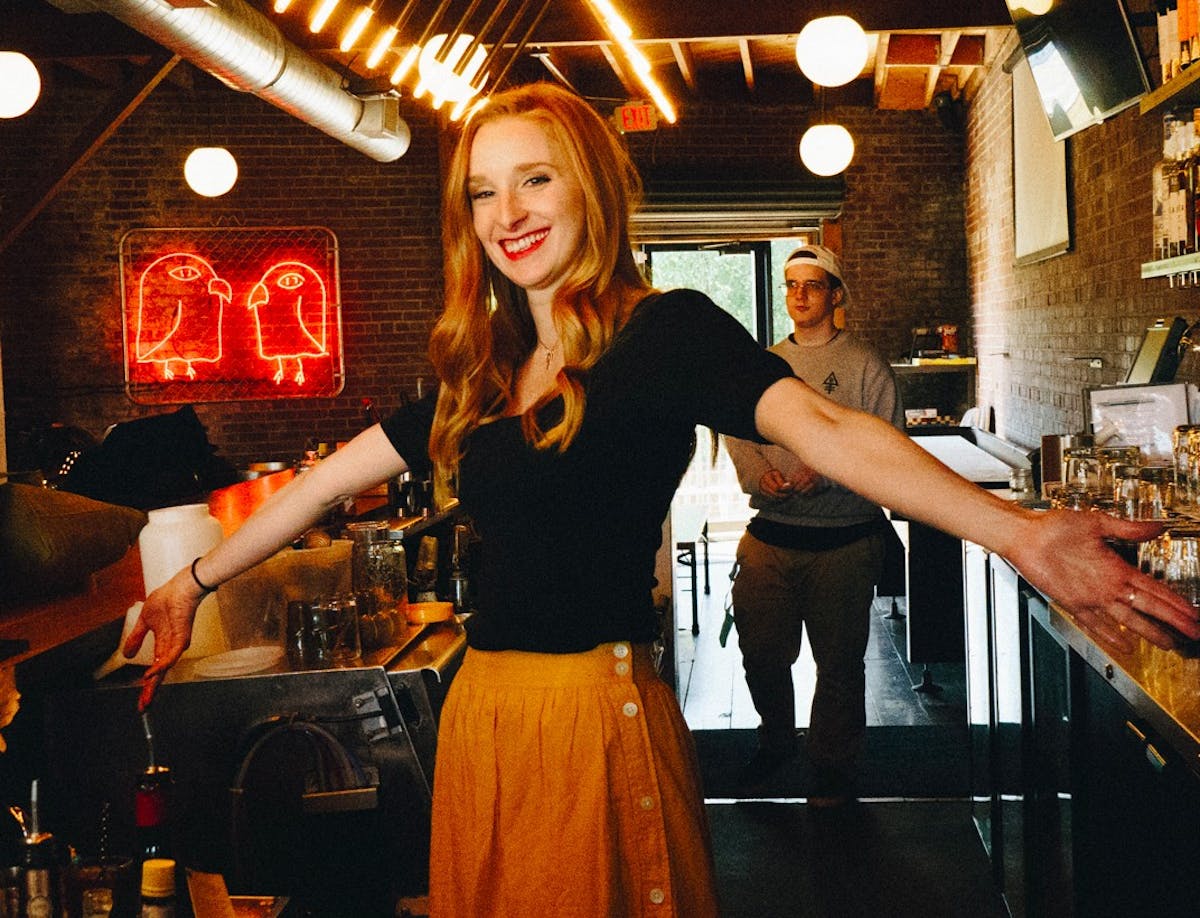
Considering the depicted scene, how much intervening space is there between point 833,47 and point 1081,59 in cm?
144

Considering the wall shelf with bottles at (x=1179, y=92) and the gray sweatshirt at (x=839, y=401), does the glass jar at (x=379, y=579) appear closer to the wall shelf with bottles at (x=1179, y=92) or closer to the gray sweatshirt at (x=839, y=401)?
the gray sweatshirt at (x=839, y=401)

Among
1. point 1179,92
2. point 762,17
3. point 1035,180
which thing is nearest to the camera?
point 1179,92

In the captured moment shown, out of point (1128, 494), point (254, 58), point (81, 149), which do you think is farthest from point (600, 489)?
point (81, 149)

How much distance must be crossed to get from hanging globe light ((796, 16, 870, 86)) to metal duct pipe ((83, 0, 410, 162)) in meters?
2.39

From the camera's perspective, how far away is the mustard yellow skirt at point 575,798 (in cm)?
154

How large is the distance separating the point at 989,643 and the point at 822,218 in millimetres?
6665

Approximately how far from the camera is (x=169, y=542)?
2.36 m

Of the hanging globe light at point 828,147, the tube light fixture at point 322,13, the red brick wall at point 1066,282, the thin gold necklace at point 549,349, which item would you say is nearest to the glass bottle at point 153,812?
the thin gold necklace at point 549,349

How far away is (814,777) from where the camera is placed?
164 inches

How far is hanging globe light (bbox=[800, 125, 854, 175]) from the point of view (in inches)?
302

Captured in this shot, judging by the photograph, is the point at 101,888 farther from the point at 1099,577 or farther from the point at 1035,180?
the point at 1035,180

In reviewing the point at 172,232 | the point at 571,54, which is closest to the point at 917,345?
the point at 571,54

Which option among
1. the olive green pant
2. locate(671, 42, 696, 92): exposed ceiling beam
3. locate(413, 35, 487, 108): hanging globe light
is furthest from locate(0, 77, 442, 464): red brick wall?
the olive green pant

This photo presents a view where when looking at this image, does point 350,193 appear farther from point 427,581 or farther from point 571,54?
point 427,581
